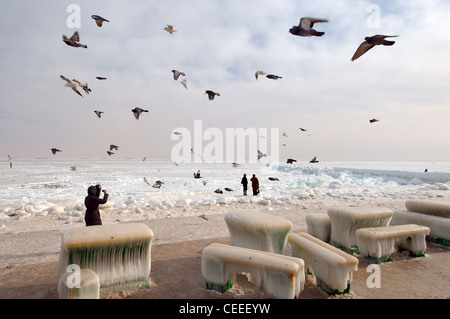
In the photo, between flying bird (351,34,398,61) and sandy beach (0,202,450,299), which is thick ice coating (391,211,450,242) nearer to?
sandy beach (0,202,450,299)

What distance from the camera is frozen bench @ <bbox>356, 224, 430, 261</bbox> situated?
4.98m

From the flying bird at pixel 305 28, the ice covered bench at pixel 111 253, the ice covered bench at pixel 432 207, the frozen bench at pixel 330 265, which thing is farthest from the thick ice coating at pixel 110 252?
the ice covered bench at pixel 432 207

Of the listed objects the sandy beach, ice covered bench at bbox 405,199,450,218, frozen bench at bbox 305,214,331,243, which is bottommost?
the sandy beach

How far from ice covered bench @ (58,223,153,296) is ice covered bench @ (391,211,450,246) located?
6.44m

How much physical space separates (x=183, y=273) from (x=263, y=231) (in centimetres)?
164

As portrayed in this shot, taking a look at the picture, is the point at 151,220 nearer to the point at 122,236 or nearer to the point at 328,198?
the point at 122,236

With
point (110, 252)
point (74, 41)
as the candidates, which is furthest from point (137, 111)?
point (110, 252)

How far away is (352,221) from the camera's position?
5.50 m

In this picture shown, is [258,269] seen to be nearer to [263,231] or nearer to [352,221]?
[263,231]

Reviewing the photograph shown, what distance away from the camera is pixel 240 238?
→ 16.8 ft

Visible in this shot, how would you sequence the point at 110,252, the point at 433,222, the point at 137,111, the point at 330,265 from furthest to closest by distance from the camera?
the point at 137,111 → the point at 433,222 → the point at 110,252 → the point at 330,265

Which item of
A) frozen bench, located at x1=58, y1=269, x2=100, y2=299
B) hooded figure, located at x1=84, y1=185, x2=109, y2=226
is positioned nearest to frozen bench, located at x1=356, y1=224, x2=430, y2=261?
frozen bench, located at x1=58, y1=269, x2=100, y2=299

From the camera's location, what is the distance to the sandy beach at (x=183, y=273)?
153 inches
